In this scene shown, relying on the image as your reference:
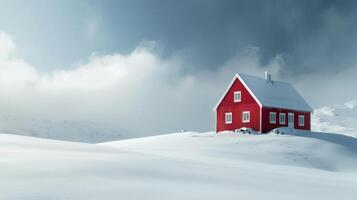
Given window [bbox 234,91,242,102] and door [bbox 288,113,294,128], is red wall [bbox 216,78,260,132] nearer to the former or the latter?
window [bbox 234,91,242,102]

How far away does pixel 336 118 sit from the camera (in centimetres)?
12338

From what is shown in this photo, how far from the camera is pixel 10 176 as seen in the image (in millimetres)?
8516

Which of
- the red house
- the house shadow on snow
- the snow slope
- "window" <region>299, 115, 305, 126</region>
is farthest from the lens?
the snow slope

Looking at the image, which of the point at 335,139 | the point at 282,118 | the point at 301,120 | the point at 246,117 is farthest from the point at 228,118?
the point at 335,139

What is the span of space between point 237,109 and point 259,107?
332cm

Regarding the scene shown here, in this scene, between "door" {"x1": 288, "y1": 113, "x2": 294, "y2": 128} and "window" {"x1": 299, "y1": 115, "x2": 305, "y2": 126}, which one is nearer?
"door" {"x1": 288, "y1": 113, "x2": 294, "y2": 128}

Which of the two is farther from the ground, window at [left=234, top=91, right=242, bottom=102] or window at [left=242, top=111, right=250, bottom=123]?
window at [left=234, top=91, right=242, bottom=102]

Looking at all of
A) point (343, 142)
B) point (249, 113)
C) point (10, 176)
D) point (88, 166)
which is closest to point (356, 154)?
point (343, 142)

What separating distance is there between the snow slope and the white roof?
39.4 m

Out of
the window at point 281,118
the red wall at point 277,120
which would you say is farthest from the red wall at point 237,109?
the window at point 281,118

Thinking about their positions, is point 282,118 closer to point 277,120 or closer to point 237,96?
point 277,120

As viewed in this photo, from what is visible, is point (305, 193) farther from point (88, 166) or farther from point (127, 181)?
point (88, 166)

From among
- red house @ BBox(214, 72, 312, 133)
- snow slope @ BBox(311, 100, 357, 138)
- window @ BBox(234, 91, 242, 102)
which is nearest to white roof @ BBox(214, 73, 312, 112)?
red house @ BBox(214, 72, 312, 133)

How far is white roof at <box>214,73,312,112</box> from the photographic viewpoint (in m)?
45.7
